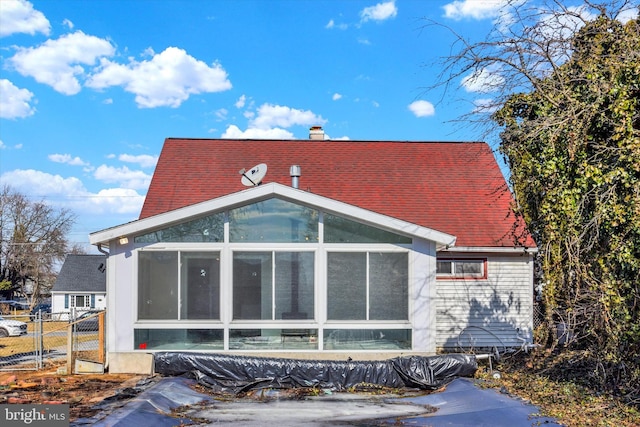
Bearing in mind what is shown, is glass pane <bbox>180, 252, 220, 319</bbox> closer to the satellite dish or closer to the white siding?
the satellite dish

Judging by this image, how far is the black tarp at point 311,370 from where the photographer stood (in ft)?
30.5

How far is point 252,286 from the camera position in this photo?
34.1 feet

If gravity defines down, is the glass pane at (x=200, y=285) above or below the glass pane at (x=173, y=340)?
above

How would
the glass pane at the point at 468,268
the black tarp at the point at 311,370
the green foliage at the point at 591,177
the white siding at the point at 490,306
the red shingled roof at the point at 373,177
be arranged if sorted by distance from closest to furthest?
the green foliage at the point at 591,177 < the black tarp at the point at 311,370 < the white siding at the point at 490,306 < the glass pane at the point at 468,268 < the red shingled roof at the point at 373,177

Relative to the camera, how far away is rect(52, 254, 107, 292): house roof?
3769 centimetres

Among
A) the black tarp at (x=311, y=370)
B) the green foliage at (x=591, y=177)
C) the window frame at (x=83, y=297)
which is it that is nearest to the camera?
the green foliage at (x=591, y=177)

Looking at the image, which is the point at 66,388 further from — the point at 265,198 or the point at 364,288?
the point at 364,288

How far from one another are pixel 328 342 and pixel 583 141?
558 centimetres

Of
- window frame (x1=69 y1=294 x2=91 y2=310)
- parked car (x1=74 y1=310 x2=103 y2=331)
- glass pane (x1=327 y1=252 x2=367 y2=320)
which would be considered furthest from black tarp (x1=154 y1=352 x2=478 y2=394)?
window frame (x1=69 y1=294 x2=91 y2=310)

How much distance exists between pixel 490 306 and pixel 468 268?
3.49ft

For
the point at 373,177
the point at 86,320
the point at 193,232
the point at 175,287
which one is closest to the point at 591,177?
the point at 193,232

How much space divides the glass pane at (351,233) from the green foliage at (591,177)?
8.82ft

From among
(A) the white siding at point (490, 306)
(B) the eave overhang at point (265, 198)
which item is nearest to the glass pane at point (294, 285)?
(B) the eave overhang at point (265, 198)

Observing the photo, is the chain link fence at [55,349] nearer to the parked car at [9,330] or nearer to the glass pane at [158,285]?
the glass pane at [158,285]
